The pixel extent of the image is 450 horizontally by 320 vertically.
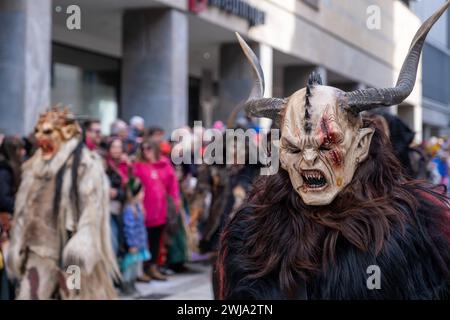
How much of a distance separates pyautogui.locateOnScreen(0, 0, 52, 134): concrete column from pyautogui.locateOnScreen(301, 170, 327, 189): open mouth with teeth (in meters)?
8.54

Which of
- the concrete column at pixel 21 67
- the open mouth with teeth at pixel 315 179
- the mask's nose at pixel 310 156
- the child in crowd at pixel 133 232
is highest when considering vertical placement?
the concrete column at pixel 21 67

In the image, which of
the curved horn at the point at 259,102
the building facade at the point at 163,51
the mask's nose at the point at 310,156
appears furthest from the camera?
the building facade at the point at 163,51

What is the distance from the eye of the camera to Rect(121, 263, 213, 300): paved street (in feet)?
30.7

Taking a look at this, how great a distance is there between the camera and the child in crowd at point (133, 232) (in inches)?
387

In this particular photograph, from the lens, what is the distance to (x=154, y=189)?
35.2 ft

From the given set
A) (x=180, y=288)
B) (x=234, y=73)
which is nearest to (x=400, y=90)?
(x=180, y=288)

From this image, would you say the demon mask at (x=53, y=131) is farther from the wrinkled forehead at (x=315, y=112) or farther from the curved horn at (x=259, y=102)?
the wrinkled forehead at (x=315, y=112)

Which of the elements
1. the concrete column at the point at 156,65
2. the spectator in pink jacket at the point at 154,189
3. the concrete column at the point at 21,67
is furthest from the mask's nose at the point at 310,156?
the concrete column at the point at 156,65

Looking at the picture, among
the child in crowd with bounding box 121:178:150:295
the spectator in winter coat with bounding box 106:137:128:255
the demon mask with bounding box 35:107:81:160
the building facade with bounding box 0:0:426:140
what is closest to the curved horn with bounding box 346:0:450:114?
the demon mask with bounding box 35:107:81:160

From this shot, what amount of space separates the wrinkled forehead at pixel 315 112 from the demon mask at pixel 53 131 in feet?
15.7

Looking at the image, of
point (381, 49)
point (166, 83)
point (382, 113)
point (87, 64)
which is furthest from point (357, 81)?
point (382, 113)

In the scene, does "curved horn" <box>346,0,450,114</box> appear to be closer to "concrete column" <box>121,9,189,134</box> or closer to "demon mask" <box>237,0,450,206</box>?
"demon mask" <box>237,0,450,206</box>

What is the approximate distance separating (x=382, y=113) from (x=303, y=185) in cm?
424

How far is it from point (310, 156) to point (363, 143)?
277 millimetres
